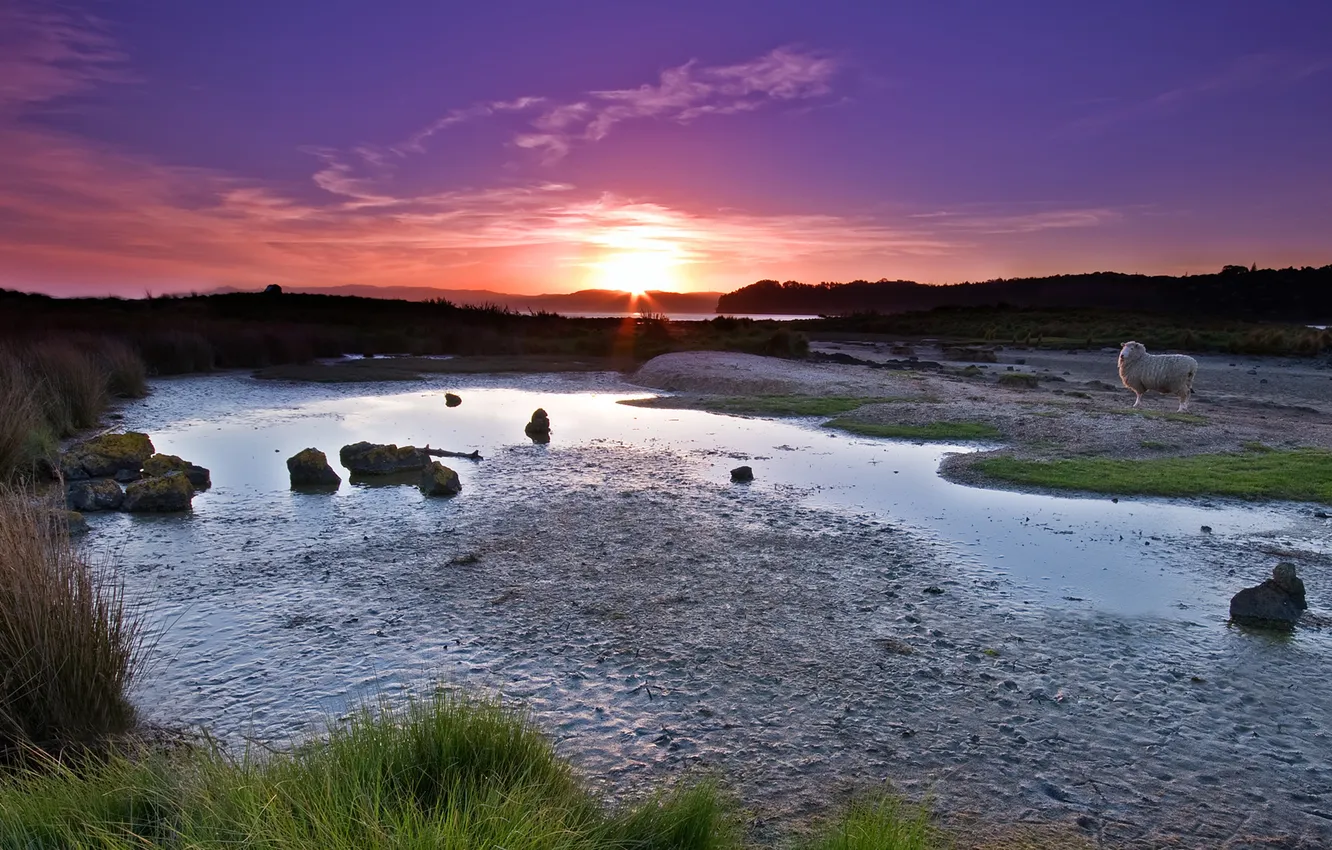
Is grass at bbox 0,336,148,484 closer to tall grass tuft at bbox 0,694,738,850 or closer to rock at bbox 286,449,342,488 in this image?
rock at bbox 286,449,342,488

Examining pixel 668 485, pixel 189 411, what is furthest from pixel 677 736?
pixel 189 411

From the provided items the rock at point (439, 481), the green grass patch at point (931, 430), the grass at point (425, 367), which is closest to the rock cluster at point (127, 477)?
the rock at point (439, 481)

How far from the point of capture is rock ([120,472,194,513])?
8508 mm

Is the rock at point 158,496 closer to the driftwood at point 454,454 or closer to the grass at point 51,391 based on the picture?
the grass at point 51,391

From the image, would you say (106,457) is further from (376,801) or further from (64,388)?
(376,801)

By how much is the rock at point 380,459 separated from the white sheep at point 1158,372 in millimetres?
15366

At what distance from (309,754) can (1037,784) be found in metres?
3.28

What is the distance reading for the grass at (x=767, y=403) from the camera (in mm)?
17891

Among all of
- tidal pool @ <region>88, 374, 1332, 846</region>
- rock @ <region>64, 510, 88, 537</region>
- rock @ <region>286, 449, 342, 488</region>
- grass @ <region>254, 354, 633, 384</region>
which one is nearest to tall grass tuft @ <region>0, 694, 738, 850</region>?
tidal pool @ <region>88, 374, 1332, 846</region>

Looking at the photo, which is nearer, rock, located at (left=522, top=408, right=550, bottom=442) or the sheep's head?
rock, located at (left=522, top=408, right=550, bottom=442)

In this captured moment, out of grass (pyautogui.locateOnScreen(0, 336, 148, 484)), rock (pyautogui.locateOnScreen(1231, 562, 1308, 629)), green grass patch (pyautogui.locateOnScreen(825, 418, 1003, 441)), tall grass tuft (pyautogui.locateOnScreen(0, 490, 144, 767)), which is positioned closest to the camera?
tall grass tuft (pyautogui.locateOnScreen(0, 490, 144, 767))

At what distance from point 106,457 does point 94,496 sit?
6.14 feet

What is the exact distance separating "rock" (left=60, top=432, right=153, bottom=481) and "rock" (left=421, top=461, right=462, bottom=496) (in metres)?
3.76

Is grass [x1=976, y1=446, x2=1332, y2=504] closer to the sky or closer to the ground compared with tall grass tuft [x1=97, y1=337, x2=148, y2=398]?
closer to the ground
